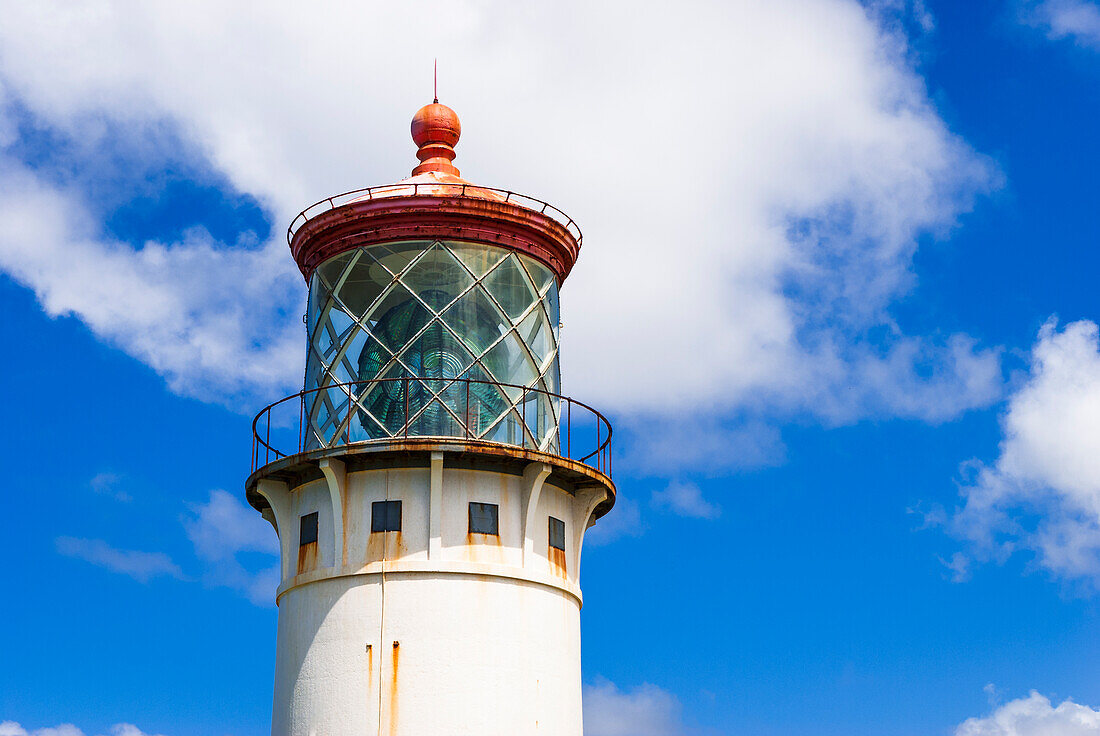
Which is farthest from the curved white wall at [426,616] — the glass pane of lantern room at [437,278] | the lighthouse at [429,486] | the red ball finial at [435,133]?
the red ball finial at [435,133]

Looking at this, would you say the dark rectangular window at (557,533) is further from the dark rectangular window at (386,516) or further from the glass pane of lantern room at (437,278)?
the glass pane of lantern room at (437,278)

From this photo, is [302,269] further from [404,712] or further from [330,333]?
[404,712]

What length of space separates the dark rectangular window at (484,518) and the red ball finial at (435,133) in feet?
17.0

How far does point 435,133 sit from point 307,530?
6.05 meters

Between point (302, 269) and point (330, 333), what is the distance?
148 cm

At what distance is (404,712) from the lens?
17.6 m

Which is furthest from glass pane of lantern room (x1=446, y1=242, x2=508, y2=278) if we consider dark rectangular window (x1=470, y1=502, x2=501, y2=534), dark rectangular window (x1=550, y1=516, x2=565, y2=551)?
dark rectangular window (x1=550, y1=516, x2=565, y2=551)

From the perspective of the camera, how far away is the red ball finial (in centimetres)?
2111

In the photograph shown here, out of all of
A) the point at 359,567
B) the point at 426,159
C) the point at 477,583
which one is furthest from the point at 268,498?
the point at 426,159

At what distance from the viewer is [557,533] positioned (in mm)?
19359

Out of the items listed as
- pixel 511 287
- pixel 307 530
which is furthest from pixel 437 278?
pixel 307 530

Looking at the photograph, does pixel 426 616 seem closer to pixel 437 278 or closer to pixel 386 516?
pixel 386 516

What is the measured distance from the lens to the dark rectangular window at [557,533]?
1923 cm

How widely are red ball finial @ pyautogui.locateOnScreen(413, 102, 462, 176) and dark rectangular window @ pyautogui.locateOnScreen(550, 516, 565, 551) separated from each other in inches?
208
